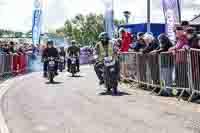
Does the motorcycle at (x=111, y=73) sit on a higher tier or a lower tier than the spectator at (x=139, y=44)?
lower

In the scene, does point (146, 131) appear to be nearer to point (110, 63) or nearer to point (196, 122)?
point (196, 122)

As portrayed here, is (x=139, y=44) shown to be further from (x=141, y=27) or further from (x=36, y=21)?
(x=36, y=21)

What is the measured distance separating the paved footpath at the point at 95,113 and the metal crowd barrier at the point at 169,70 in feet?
1.62

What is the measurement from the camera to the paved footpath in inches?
375

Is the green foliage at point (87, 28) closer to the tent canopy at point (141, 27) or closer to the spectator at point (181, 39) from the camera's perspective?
the tent canopy at point (141, 27)

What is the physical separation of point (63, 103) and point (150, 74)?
388 cm

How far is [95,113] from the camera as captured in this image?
11.5 m

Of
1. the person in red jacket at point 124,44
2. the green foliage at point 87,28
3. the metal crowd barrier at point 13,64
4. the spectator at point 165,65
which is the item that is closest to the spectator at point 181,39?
the spectator at point 165,65

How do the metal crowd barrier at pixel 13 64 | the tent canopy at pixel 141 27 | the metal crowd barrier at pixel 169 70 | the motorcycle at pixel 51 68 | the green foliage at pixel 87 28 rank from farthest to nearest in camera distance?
1. the green foliage at pixel 87 28
2. the tent canopy at pixel 141 27
3. the metal crowd barrier at pixel 13 64
4. the motorcycle at pixel 51 68
5. the metal crowd barrier at pixel 169 70

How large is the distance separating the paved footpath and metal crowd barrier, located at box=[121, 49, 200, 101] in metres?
0.49

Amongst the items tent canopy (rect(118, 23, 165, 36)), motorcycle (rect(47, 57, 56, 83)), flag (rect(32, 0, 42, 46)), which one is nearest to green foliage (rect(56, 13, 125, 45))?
flag (rect(32, 0, 42, 46))

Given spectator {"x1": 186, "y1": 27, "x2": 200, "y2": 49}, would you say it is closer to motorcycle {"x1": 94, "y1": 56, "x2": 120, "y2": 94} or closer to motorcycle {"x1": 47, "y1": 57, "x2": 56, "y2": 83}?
motorcycle {"x1": 94, "y1": 56, "x2": 120, "y2": 94}

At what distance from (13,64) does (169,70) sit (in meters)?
14.4

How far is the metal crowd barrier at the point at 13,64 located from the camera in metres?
24.9
